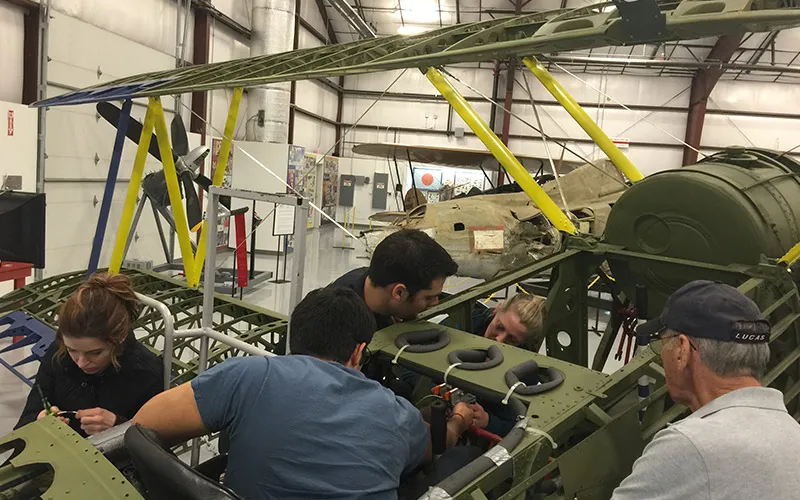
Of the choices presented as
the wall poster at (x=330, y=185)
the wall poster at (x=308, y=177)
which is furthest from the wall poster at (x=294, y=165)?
the wall poster at (x=330, y=185)

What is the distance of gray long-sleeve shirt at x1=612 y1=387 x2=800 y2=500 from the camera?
4.37 feet

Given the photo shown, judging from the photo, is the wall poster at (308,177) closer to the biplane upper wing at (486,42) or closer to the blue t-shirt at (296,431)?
the biplane upper wing at (486,42)

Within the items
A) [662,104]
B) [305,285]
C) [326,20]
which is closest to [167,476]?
[305,285]

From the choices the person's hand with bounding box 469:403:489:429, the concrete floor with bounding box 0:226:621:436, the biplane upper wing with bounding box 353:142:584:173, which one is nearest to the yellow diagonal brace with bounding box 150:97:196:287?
the concrete floor with bounding box 0:226:621:436

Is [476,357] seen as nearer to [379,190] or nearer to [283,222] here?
[283,222]

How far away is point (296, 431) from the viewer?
5.10 ft

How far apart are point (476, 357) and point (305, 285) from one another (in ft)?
25.7

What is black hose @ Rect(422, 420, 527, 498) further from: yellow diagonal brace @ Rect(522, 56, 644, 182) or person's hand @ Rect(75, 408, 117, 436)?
yellow diagonal brace @ Rect(522, 56, 644, 182)

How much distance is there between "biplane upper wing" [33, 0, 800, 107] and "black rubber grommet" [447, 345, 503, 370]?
1620 mm

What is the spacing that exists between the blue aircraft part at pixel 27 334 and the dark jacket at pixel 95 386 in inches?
74.5

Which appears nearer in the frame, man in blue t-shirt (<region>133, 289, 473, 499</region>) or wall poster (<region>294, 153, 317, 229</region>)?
man in blue t-shirt (<region>133, 289, 473, 499</region>)

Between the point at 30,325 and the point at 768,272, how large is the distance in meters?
5.32

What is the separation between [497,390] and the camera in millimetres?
2225

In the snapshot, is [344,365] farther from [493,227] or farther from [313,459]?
[493,227]
